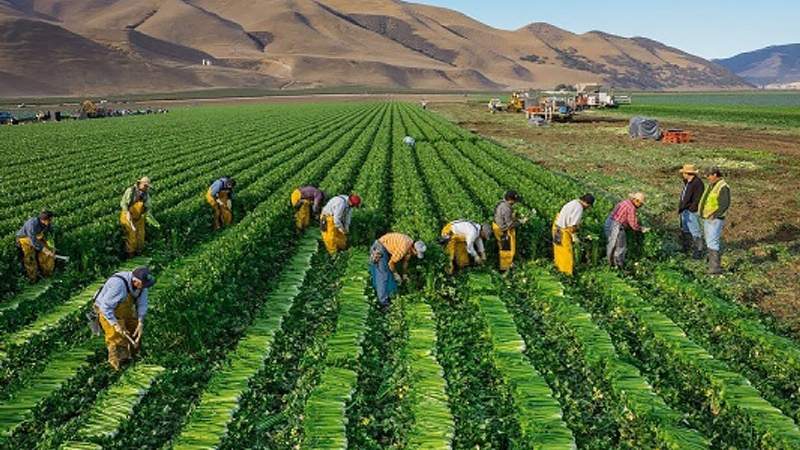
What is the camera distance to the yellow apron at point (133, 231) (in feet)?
50.3

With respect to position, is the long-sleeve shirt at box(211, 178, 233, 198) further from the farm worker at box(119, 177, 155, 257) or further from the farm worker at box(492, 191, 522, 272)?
the farm worker at box(492, 191, 522, 272)

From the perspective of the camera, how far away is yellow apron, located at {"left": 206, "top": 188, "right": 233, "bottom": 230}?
1803 centimetres

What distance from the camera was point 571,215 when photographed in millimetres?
13086

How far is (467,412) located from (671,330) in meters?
4.26

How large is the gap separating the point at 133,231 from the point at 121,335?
6474 mm

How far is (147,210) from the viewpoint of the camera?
51.3 feet

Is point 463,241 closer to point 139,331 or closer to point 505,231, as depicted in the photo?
point 505,231

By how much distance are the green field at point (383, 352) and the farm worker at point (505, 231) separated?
1.24 feet

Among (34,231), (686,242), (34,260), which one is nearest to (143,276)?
(34,231)

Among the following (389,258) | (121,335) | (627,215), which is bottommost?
(121,335)

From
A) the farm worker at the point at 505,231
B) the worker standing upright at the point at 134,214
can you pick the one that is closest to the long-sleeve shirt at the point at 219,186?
the worker standing upright at the point at 134,214

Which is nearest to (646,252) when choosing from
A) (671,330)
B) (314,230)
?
(671,330)

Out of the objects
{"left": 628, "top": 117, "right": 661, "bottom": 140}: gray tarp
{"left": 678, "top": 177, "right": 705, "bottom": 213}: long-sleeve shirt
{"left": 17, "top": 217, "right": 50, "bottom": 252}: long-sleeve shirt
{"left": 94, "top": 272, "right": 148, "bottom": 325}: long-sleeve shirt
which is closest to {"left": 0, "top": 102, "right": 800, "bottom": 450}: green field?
{"left": 17, "top": 217, "right": 50, "bottom": 252}: long-sleeve shirt

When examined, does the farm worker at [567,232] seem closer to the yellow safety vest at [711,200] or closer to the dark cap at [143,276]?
the yellow safety vest at [711,200]
